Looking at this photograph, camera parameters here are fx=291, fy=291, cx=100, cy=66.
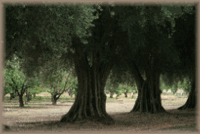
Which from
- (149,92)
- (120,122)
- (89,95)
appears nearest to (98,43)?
(89,95)

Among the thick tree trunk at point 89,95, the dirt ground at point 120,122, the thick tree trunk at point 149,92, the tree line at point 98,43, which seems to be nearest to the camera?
the tree line at point 98,43

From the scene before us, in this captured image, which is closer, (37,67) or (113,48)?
(113,48)

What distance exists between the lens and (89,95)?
17656 millimetres

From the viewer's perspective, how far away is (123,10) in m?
14.6

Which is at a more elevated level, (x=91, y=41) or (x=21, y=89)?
(x=91, y=41)

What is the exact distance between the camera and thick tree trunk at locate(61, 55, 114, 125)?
1742 cm

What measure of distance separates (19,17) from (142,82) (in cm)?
1566

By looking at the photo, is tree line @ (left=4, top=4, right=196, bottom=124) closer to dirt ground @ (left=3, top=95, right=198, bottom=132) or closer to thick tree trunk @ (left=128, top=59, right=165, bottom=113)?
thick tree trunk @ (left=128, top=59, right=165, bottom=113)

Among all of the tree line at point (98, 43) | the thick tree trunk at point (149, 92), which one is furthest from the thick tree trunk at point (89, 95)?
the thick tree trunk at point (149, 92)

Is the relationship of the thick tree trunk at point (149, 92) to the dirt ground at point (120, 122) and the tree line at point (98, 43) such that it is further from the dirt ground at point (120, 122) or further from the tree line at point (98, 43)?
the dirt ground at point (120, 122)

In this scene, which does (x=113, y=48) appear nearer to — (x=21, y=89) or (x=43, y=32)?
(x=43, y=32)

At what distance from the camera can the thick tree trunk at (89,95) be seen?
17422 mm

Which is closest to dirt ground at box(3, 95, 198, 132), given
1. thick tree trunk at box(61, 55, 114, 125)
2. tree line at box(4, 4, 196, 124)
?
thick tree trunk at box(61, 55, 114, 125)

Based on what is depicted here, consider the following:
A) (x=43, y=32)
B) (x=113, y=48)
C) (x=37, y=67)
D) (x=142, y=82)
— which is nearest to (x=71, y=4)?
(x=43, y=32)
